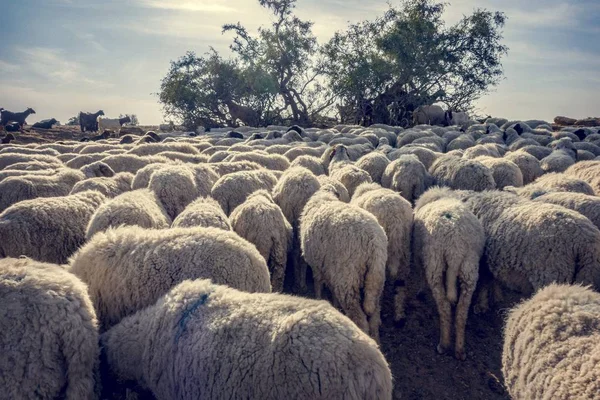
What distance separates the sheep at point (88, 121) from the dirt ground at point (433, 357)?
36751 millimetres

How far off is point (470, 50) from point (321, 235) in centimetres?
3050

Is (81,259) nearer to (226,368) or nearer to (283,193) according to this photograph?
(226,368)

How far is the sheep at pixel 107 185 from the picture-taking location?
6746 mm

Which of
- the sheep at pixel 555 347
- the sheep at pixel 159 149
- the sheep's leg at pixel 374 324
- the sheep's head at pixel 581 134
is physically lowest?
the sheep's leg at pixel 374 324

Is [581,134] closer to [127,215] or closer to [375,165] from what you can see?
[375,165]

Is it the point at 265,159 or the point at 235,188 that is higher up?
the point at 265,159

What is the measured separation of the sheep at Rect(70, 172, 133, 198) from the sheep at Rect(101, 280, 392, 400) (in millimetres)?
4165

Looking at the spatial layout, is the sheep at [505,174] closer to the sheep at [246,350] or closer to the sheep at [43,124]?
the sheep at [246,350]

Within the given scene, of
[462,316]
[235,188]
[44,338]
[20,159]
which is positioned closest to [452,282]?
[462,316]

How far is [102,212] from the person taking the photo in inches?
201

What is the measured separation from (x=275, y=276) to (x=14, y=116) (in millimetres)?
39634

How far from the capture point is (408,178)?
806 centimetres

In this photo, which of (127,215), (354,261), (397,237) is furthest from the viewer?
(397,237)

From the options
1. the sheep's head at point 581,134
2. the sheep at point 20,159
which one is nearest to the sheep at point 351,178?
the sheep at point 20,159
